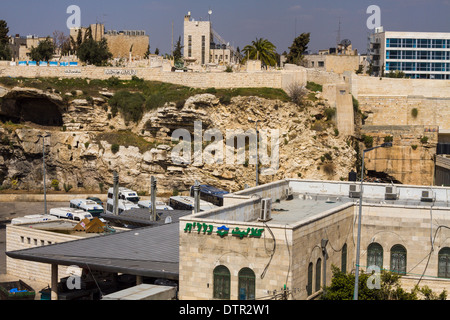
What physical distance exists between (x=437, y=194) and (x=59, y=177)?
3986 cm

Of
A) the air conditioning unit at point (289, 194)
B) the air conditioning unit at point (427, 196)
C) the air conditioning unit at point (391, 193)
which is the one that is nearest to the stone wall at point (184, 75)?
the air conditioning unit at point (289, 194)

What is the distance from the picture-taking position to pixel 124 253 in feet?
88.7

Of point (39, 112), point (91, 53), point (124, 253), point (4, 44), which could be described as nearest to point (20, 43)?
point (4, 44)

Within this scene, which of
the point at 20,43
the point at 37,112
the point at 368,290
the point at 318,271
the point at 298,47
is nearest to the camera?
the point at 368,290

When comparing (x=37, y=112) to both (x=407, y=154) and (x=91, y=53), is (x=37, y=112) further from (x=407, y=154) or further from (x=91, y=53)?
(x=407, y=154)

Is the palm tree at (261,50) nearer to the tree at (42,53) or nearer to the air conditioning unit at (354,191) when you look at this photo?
the tree at (42,53)

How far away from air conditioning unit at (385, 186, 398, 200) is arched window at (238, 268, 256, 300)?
464 inches

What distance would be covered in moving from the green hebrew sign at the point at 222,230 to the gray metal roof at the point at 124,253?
239 centimetres

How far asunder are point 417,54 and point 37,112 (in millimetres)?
53187

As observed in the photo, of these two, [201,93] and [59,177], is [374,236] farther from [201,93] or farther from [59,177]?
[59,177]

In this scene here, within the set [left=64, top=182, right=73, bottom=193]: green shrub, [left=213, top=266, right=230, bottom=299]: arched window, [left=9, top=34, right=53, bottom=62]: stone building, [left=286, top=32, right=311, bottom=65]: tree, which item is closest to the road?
[left=64, top=182, right=73, bottom=193]: green shrub

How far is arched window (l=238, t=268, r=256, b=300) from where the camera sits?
840 inches

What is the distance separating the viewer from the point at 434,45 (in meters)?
93.4

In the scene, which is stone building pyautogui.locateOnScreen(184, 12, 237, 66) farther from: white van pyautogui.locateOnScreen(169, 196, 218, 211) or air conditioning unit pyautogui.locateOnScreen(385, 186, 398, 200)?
air conditioning unit pyautogui.locateOnScreen(385, 186, 398, 200)
